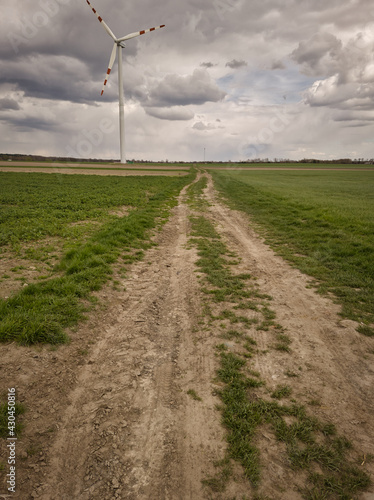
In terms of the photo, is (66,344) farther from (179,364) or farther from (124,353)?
(179,364)

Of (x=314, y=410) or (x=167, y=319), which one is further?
(x=167, y=319)

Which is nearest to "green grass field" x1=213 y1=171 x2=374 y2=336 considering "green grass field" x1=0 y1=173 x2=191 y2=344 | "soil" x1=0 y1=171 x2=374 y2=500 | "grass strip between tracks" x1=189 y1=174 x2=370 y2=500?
"soil" x1=0 y1=171 x2=374 y2=500

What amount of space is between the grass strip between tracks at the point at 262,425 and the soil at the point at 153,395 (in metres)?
0.11

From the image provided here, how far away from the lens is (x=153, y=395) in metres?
4.27

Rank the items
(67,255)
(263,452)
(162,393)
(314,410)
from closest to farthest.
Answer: (263,452), (314,410), (162,393), (67,255)

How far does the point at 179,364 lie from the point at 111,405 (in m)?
1.38

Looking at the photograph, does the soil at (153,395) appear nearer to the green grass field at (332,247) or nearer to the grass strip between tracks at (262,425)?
the grass strip between tracks at (262,425)

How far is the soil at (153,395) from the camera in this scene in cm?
312

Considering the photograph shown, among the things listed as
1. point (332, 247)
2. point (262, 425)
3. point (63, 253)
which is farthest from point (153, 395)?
point (332, 247)

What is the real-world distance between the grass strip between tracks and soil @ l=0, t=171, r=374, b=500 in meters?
0.11

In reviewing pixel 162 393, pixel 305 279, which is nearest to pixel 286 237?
pixel 305 279

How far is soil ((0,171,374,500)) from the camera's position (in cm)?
312

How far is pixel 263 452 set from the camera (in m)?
3.40

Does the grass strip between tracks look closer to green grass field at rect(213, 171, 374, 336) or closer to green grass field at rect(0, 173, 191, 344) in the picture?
green grass field at rect(213, 171, 374, 336)
